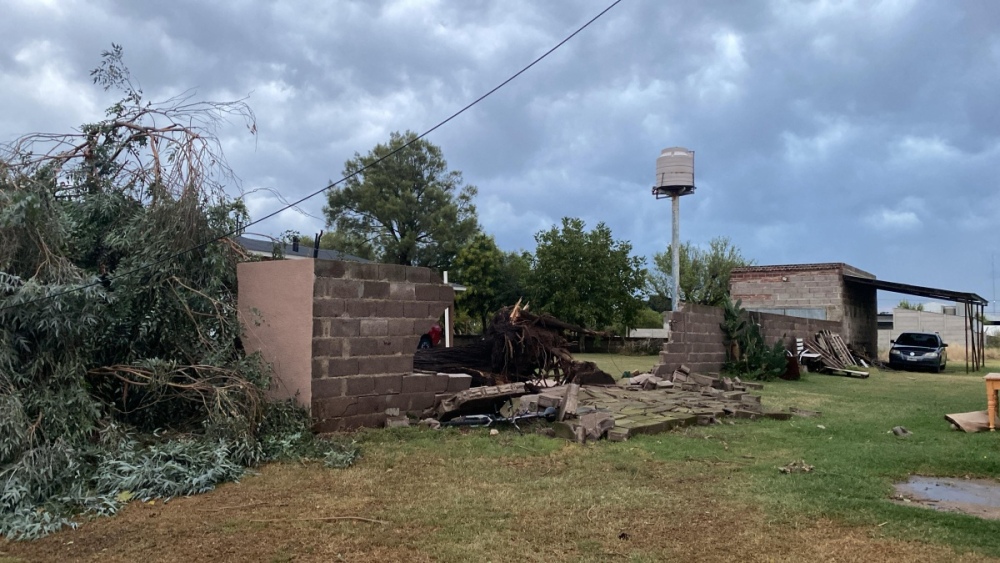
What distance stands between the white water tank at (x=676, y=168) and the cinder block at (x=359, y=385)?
1247 inches

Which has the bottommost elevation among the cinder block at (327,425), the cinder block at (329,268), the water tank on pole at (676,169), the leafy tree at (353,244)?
the cinder block at (327,425)

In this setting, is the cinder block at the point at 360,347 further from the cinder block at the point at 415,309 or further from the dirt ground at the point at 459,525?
the dirt ground at the point at 459,525

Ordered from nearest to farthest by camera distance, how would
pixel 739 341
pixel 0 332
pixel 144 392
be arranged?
pixel 0 332, pixel 144 392, pixel 739 341

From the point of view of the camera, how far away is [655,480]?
6.11 m

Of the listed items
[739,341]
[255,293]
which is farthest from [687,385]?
[255,293]

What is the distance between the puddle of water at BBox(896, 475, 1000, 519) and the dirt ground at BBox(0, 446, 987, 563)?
1144mm

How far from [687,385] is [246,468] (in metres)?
9.17

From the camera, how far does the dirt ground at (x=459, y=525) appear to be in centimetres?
425

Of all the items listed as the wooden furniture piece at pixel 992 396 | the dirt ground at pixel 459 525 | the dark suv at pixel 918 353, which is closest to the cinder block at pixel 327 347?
the dirt ground at pixel 459 525

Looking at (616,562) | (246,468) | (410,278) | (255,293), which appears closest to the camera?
(616,562)

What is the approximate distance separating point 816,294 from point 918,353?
5.58m

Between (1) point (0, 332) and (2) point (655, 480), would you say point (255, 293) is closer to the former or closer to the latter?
(1) point (0, 332)

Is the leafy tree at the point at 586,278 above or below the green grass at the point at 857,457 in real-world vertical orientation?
above

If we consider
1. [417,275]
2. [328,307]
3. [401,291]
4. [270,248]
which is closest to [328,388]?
[328,307]
